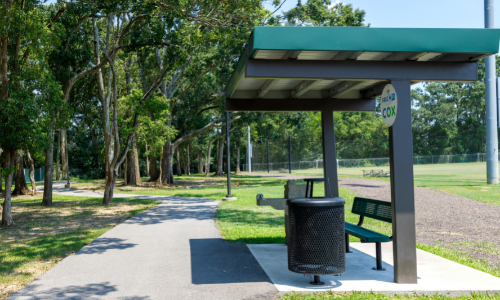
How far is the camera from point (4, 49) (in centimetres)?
1067

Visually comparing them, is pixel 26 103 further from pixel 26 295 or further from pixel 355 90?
pixel 355 90

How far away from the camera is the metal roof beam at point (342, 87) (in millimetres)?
6666

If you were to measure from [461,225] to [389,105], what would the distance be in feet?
21.2

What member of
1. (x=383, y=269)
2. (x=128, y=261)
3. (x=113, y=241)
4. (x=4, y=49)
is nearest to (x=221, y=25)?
(x=4, y=49)

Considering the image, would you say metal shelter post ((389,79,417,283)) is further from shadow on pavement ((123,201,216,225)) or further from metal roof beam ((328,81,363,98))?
shadow on pavement ((123,201,216,225))

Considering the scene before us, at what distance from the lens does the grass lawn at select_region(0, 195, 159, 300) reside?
19.9 feet

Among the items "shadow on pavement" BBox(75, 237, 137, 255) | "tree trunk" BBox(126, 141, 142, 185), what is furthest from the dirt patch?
"tree trunk" BBox(126, 141, 142, 185)

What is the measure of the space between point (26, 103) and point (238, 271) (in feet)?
25.6

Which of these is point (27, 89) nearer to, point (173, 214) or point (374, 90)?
point (173, 214)

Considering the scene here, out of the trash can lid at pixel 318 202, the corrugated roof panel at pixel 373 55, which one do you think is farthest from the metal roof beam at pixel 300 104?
the trash can lid at pixel 318 202

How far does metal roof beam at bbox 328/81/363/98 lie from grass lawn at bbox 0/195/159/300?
18.9 ft

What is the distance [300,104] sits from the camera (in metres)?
7.65

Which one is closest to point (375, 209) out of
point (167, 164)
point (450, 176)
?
point (167, 164)

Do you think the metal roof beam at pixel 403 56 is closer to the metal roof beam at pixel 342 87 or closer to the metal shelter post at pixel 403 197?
the metal shelter post at pixel 403 197
